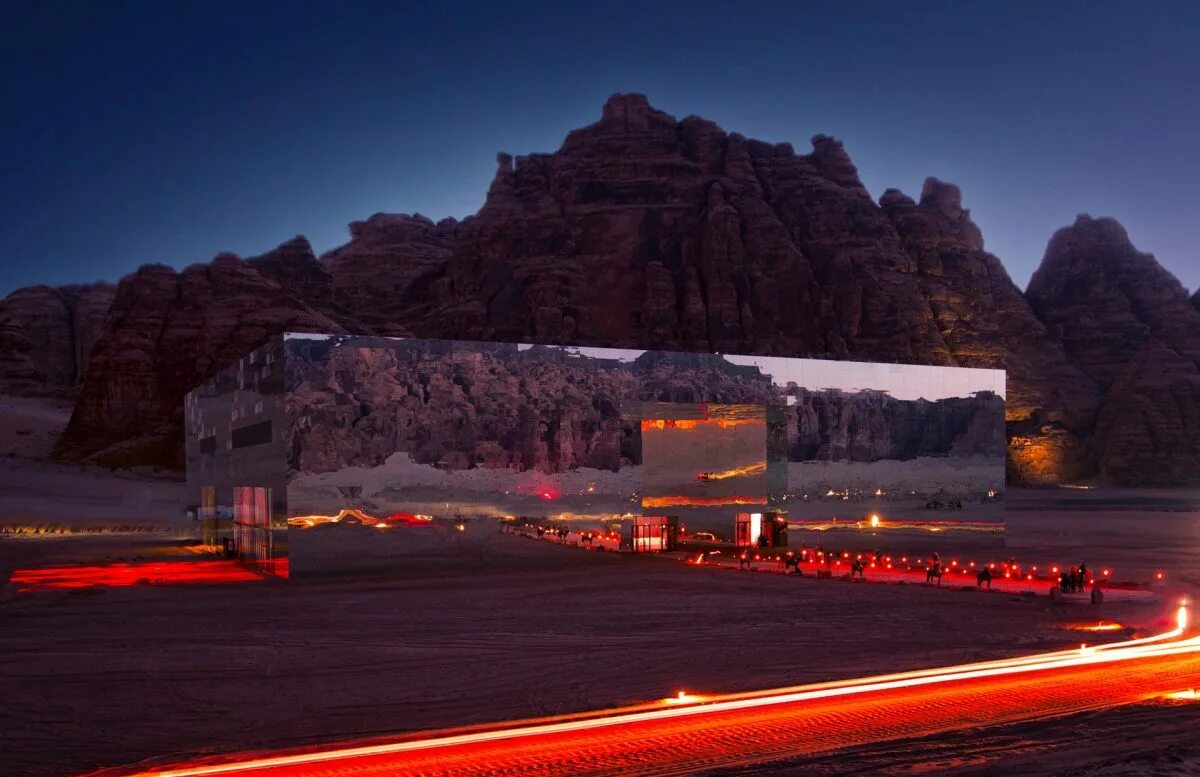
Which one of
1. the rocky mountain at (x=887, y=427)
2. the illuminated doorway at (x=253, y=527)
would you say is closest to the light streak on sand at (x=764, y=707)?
the rocky mountain at (x=887, y=427)

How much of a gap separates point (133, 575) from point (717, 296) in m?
64.3

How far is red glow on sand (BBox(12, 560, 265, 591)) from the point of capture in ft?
80.0

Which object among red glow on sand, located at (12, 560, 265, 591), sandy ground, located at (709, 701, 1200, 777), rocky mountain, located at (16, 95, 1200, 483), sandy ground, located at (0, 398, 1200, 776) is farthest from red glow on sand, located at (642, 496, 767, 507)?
rocky mountain, located at (16, 95, 1200, 483)

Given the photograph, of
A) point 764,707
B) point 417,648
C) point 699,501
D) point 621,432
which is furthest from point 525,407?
point 764,707

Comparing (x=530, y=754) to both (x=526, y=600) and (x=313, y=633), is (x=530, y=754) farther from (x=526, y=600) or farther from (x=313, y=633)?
(x=526, y=600)

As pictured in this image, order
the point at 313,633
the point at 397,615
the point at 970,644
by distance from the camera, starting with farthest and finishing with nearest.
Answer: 1. the point at 397,615
2. the point at 313,633
3. the point at 970,644

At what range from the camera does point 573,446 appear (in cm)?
2642

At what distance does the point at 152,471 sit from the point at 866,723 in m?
66.6

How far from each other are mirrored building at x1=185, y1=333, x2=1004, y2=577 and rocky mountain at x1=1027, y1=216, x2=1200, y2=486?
57536 mm

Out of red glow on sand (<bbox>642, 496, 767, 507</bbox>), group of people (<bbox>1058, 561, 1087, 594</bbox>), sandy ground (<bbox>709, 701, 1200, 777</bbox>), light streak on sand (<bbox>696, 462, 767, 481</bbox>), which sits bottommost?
group of people (<bbox>1058, 561, 1087, 594</bbox>)

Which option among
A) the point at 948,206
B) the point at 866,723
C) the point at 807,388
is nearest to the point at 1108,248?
the point at 948,206

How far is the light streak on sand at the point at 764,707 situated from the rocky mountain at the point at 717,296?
212 feet

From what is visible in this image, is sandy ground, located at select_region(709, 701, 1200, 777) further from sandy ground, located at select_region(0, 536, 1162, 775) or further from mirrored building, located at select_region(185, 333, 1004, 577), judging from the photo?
mirrored building, located at select_region(185, 333, 1004, 577)

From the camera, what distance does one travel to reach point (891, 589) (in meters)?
22.1
